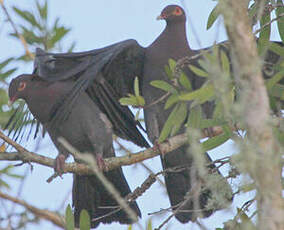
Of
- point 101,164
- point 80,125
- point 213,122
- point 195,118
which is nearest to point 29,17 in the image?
point 80,125

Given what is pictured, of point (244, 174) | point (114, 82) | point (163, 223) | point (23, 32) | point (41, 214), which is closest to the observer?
point (244, 174)

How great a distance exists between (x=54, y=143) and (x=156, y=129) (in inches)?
35.4

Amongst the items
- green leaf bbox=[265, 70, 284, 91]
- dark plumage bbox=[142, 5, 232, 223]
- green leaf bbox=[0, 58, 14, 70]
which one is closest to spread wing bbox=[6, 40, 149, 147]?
dark plumage bbox=[142, 5, 232, 223]

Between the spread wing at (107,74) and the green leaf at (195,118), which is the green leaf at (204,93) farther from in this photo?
the spread wing at (107,74)

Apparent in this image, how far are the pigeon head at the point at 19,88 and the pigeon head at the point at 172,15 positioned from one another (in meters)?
1.37

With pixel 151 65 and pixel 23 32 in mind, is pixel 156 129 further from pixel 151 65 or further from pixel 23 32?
pixel 23 32

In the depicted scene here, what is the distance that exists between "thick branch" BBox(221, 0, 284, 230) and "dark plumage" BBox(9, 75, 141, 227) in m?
3.25

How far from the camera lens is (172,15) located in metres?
5.67

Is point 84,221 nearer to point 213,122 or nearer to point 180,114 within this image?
point 180,114

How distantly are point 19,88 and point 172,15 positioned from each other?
1559mm

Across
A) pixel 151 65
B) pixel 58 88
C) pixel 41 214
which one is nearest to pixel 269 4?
pixel 151 65

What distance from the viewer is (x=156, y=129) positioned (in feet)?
17.6

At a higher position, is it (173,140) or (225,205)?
(173,140)

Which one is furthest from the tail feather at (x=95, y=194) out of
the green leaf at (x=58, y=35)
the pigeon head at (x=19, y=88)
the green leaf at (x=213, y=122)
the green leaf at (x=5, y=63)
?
the green leaf at (x=213, y=122)
